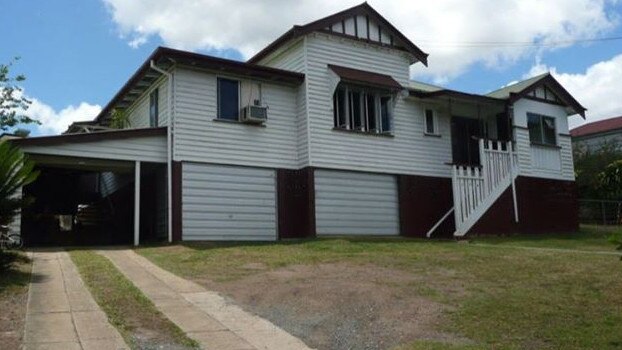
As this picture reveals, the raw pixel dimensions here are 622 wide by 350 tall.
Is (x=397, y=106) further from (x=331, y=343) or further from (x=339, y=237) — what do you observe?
(x=331, y=343)

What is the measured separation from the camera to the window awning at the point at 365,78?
2108cm

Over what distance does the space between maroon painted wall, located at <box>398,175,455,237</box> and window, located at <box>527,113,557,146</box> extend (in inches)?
167

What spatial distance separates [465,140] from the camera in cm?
2542

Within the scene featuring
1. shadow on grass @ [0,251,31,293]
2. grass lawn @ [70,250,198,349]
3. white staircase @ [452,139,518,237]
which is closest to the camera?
grass lawn @ [70,250,198,349]

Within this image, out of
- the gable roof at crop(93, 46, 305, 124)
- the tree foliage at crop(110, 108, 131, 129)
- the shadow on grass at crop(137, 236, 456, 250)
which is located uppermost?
the gable roof at crop(93, 46, 305, 124)

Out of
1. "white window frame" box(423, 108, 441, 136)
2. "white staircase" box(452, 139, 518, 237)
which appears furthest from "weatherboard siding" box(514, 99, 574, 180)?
"white window frame" box(423, 108, 441, 136)

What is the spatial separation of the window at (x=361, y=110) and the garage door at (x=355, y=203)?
5.48ft

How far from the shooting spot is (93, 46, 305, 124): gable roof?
18500mm

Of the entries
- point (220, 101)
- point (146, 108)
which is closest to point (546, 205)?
point (220, 101)

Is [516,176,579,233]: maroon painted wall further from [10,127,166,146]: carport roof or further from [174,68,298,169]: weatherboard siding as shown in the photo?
[10,127,166,146]: carport roof

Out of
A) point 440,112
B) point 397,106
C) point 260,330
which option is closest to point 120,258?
point 260,330

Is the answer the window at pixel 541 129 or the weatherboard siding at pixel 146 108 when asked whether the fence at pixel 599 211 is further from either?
the weatherboard siding at pixel 146 108

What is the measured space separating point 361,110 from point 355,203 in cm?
321

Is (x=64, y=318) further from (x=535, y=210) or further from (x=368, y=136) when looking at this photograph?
(x=535, y=210)
